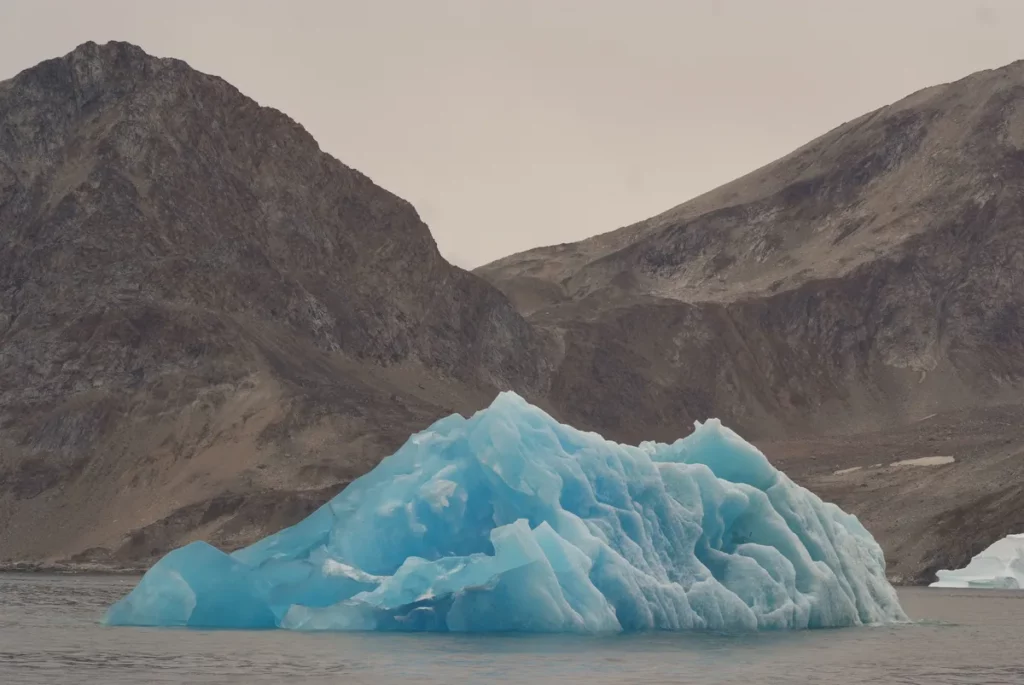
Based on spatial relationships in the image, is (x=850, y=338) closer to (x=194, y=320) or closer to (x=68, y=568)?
(x=194, y=320)

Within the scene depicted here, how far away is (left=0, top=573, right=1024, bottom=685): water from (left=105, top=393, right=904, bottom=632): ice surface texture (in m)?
0.58

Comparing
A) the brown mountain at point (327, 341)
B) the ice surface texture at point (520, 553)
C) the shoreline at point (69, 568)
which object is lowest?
the ice surface texture at point (520, 553)

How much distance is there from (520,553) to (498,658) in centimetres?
255

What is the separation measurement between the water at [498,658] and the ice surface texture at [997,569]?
46.8 metres

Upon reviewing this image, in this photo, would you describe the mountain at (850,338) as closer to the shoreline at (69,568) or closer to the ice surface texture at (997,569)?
the shoreline at (69,568)

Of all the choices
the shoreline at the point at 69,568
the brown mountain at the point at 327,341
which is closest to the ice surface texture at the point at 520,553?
the brown mountain at the point at 327,341

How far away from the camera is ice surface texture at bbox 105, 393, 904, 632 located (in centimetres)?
3500

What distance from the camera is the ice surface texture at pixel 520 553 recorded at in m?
35.0

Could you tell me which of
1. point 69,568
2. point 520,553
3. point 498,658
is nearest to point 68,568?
point 69,568

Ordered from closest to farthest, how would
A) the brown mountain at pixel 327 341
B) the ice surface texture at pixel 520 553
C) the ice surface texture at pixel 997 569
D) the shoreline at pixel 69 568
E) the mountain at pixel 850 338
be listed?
1. the ice surface texture at pixel 520 553
2. the ice surface texture at pixel 997 569
3. the shoreline at pixel 69 568
4. the brown mountain at pixel 327 341
5. the mountain at pixel 850 338

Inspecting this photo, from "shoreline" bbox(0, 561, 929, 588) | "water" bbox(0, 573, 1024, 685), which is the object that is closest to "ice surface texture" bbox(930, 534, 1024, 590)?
"water" bbox(0, 573, 1024, 685)

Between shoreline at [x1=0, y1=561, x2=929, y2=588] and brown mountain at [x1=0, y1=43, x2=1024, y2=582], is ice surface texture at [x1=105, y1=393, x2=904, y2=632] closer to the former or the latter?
brown mountain at [x1=0, y1=43, x2=1024, y2=582]

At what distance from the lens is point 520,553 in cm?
3372

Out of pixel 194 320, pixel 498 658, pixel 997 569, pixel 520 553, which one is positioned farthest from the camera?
pixel 194 320
